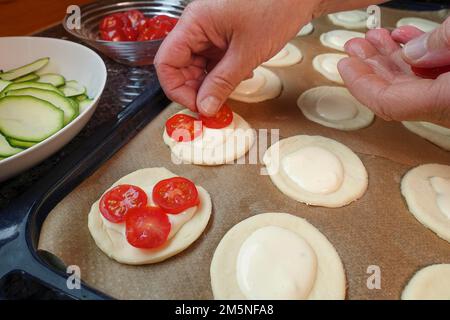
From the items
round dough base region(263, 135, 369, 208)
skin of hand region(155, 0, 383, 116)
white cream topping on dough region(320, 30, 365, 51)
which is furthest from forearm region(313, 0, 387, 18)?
round dough base region(263, 135, 369, 208)

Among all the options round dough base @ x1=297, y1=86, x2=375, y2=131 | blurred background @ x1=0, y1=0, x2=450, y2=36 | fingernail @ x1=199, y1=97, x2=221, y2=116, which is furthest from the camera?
blurred background @ x1=0, y1=0, x2=450, y2=36

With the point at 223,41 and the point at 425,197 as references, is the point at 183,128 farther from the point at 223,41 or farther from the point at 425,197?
the point at 425,197

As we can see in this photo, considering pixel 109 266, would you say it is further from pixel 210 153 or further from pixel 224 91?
pixel 224 91

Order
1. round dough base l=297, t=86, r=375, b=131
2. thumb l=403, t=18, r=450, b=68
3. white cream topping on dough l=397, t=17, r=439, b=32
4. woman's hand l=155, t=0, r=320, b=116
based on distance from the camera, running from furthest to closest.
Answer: white cream topping on dough l=397, t=17, r=439, b=32
round dough base l=297, t=86, r=375, b=131
woman's hand l=155, t=0, r=320, b=116
thumb l=403, t=18, r=450, b=68

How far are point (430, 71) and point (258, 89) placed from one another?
2.93 feet

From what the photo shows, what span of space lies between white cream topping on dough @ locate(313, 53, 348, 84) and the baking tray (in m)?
0.50

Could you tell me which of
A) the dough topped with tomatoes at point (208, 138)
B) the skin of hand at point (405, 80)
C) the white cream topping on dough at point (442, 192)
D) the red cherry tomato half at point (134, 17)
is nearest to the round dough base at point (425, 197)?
the white cream topping on dough at point (442, 192)

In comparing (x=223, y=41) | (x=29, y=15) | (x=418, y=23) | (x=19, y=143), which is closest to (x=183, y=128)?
(x=223, y=41)

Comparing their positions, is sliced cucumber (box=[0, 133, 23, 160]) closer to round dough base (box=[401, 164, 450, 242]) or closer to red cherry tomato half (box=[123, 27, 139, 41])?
red cherry tomato half (box=[123, 27, 139, 41])

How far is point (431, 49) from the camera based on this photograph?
1465 millimetres

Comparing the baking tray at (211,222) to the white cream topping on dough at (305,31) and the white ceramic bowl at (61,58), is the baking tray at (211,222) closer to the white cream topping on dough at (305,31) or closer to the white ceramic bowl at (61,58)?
the white ceramic bowl at (61,58)

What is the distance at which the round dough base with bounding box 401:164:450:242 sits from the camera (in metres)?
1.47

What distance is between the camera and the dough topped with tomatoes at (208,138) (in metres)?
1.73
